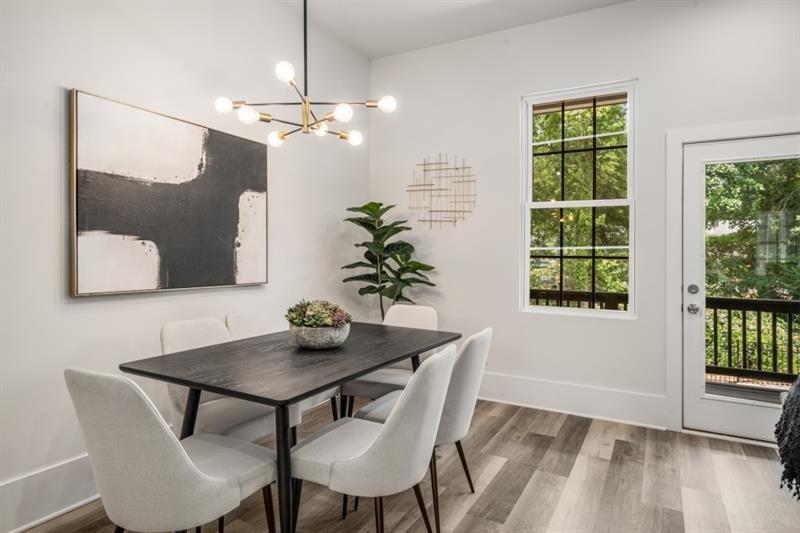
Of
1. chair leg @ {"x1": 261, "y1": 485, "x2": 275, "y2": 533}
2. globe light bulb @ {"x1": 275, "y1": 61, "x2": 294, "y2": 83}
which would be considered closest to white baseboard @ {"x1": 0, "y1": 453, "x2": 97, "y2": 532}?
chair leg @ {"x1": 261, "y1": 485, "x2": 275, "y2": 533}

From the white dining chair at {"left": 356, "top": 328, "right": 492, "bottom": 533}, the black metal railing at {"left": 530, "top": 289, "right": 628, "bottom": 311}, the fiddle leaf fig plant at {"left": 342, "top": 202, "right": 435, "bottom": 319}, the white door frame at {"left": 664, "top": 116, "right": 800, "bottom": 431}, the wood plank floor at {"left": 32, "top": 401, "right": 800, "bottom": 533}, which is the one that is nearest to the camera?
the white dining chair at {"left": 356, "top": 328, "right": 492, "bottom": 533}

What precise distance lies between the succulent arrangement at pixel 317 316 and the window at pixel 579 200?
2074mm

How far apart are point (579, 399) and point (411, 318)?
61.1 inches

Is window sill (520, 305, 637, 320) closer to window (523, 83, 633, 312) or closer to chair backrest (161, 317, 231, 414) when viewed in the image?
window (523, 83, 633, 312)

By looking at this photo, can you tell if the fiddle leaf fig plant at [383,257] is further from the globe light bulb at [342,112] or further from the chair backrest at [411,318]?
the globe light bulb at [342,112]

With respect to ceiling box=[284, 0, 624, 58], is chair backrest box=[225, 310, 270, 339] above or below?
below

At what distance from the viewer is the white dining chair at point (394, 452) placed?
1.54 m

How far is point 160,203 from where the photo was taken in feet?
8.63

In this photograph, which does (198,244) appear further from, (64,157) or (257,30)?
(257,30)

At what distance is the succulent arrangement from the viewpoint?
222cm

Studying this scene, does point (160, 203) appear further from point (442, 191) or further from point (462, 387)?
point (442, 191)

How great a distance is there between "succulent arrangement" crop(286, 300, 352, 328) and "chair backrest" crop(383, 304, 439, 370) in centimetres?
87

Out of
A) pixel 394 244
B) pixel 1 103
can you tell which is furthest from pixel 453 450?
pixel 1 103

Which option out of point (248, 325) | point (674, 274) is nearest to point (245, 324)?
point (248, 325)
